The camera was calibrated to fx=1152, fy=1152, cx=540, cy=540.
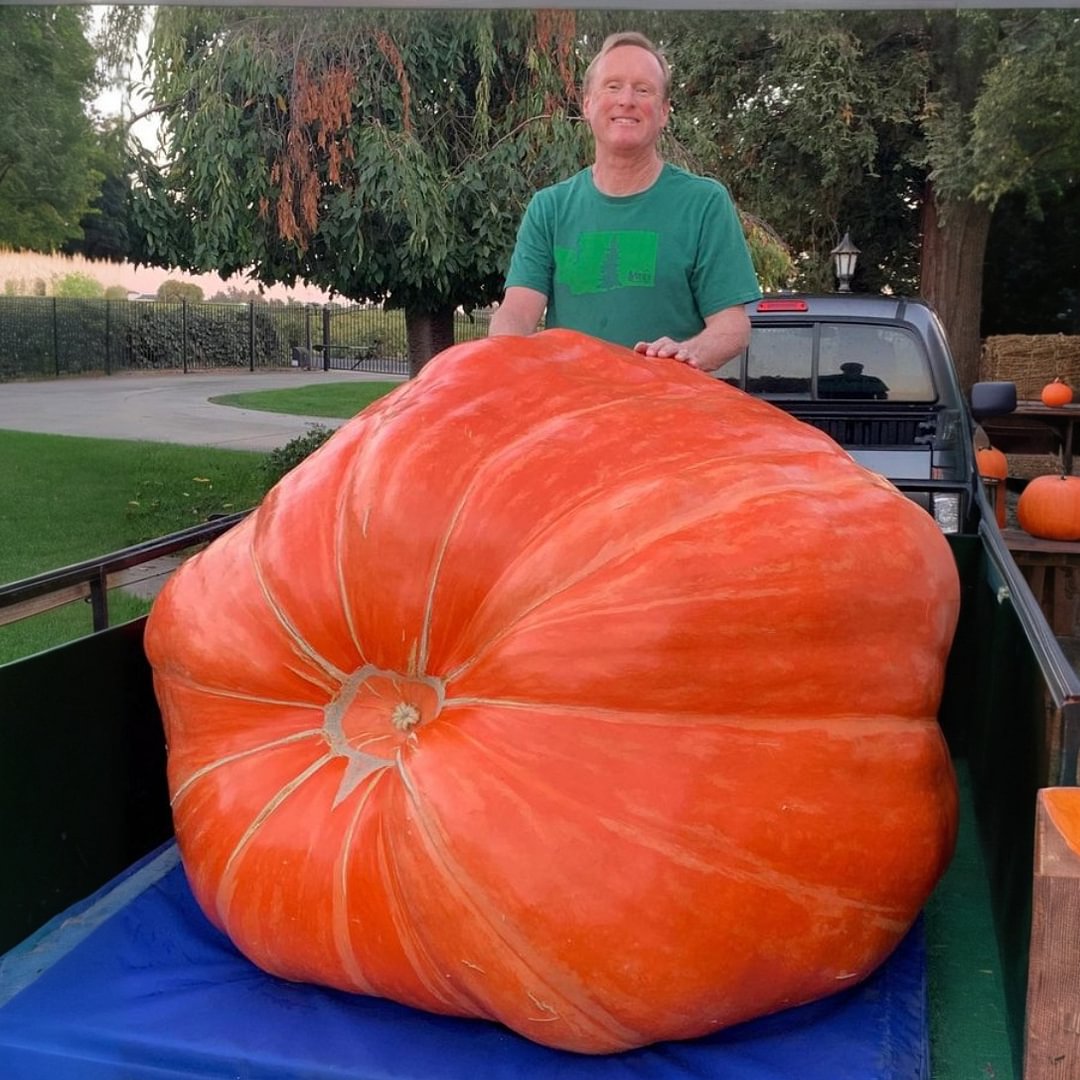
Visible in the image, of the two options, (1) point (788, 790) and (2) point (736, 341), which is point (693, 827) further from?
(2) point (736, 341)

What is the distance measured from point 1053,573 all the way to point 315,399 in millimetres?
12302

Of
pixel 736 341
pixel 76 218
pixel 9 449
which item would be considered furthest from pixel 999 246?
pixel 736 341

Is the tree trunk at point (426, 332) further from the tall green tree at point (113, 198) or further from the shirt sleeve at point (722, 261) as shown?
the shirt sleeve at point (722, 261)

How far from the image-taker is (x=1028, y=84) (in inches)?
384

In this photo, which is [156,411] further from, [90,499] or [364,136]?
[364,136]

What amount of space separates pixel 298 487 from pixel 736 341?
3.84ft

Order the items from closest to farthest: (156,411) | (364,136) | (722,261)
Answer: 1. (722,261)
2. (364,136)
3. (156,411)

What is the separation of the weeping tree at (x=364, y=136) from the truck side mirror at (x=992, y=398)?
436 cm

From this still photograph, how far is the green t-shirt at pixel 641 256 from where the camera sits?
2766 mm

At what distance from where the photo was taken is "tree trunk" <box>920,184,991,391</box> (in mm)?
12008

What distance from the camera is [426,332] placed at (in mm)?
9703

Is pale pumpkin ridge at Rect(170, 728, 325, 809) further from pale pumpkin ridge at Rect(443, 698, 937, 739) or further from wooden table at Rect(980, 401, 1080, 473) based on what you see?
wooden table at Rect(980, 401, 1080, 473)

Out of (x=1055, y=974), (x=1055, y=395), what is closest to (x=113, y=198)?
(x=1055, y=395)

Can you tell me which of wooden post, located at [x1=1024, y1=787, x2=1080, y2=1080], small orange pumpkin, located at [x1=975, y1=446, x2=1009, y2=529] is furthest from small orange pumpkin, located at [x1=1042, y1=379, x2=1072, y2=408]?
wooden post, located at [x1=1024, y1=787, x2=1080, y2=1080]
